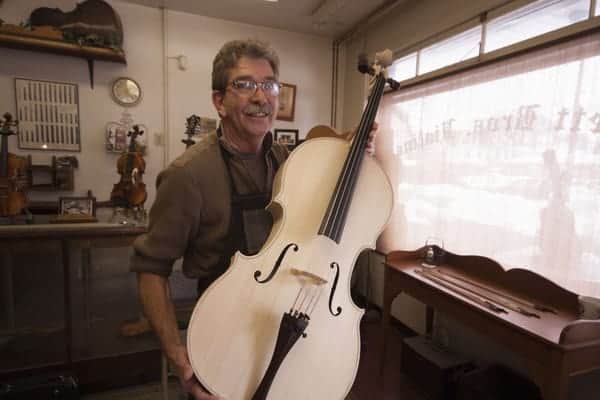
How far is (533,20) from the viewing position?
1921 millimetres

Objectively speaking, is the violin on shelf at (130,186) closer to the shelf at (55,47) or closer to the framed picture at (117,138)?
the framed picture at (117,138)

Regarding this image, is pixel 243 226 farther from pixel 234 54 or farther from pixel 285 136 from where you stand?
Result: pixel 285 136

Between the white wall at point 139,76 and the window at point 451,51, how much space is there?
5.65 ft

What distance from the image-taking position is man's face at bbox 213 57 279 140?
3.02 feet

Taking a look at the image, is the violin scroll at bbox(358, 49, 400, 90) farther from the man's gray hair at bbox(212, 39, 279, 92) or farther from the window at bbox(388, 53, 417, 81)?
the window at bbox(388, 53, 417, 81)

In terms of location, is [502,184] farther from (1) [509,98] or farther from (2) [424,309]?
(2) [424,309]

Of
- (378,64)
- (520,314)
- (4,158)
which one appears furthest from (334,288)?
(4,158)

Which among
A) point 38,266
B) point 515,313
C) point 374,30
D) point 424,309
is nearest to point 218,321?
point 515,313

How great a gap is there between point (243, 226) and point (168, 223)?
0.20 meters

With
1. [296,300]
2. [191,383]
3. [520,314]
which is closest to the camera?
[191,383]

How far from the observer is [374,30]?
3324 mm

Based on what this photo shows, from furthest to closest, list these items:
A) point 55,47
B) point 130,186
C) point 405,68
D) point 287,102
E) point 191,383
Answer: point 287,102 → point 405,68 → point 55,47 → point 130,186 → point 191,383

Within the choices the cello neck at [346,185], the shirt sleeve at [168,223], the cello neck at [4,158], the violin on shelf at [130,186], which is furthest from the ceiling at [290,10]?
the shirt sleeve at [168,223]

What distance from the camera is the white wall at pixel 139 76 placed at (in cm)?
297
